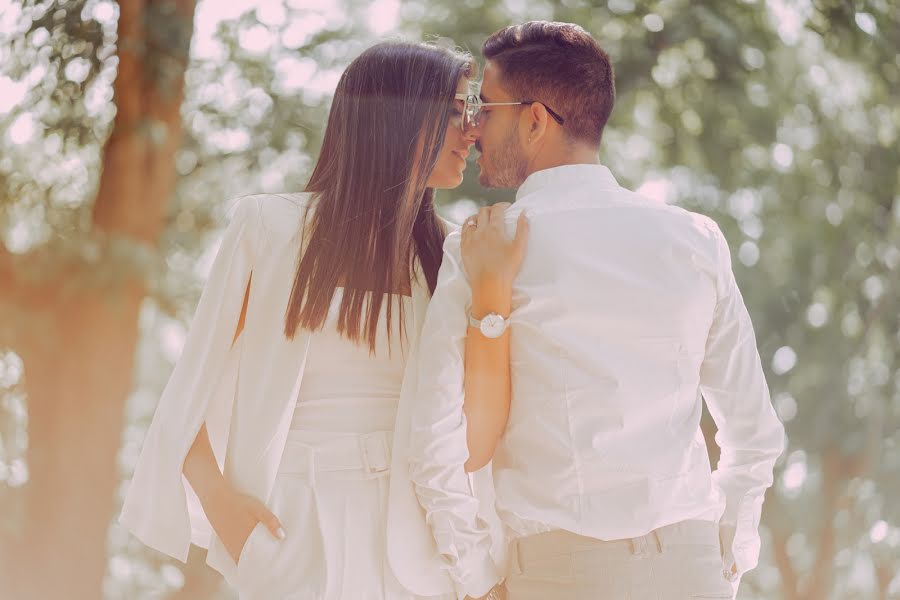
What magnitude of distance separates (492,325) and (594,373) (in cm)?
21

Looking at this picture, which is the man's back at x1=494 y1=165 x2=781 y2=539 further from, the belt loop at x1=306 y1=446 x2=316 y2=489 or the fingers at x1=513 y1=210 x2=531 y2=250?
the belt loop at x1=306 y1=446 x2=316 y2=489

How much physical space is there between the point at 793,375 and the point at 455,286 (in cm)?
723

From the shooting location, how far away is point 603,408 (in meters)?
2.02

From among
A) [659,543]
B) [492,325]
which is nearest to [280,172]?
[492,325]

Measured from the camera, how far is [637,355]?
6.78 ft

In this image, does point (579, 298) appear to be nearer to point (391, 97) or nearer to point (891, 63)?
point (391, 97)

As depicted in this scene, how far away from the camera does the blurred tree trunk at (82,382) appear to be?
271 inches

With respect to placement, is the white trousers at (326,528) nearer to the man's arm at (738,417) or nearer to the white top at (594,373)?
the white top at (594,373)

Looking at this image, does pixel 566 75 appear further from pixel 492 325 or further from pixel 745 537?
pixel 745 537

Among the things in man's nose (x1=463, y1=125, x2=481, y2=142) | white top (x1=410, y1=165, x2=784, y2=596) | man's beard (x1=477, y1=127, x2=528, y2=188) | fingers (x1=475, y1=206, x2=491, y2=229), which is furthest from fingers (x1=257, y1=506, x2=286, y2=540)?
man's nose (x1=463, y1=125, x2=481, y2=142)

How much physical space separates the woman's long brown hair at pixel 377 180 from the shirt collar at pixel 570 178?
31 centimetres

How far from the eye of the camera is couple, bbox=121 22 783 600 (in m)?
2.03

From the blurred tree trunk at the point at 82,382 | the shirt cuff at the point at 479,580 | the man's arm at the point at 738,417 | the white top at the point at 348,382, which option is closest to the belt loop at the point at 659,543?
the man's arm at the point at 738,417

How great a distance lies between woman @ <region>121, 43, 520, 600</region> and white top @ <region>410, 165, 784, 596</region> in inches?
3.1
